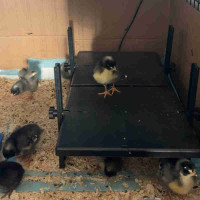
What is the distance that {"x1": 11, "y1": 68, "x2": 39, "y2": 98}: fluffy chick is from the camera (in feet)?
10.7

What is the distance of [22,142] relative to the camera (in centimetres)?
233

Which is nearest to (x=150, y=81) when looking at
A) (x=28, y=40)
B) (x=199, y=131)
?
(x=199, y=131)

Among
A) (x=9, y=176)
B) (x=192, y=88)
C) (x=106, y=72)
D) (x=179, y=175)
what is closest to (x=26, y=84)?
(x=106, y=72)

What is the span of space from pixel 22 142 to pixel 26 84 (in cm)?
114

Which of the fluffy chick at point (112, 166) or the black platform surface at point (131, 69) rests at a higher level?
the black platform surface at point (131, 69)

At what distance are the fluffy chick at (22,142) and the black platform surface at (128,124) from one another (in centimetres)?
42

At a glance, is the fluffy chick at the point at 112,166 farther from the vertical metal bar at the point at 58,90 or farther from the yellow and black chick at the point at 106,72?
the yellow and black chick at the point at 106,72

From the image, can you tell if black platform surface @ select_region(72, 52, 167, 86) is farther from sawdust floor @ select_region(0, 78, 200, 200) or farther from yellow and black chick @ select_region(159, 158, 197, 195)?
yellow and black chick @ select_region(159, 158, 197, 195)

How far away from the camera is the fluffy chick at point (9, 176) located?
201 cm

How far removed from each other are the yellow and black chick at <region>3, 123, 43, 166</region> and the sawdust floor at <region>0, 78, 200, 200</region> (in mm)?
100

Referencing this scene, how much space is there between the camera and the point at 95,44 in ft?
11.9

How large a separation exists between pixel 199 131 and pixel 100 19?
1.87 m

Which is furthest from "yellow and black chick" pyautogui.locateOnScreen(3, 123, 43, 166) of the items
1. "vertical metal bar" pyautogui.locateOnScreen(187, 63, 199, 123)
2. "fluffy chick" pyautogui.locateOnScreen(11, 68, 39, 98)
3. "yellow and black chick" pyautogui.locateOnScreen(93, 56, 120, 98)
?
"vertical metal bar" pyautogui.locateOnScreen(187, 63, 199, 123)

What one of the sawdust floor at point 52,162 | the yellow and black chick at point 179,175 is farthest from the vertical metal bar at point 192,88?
the sawdust floor at point 52,162
